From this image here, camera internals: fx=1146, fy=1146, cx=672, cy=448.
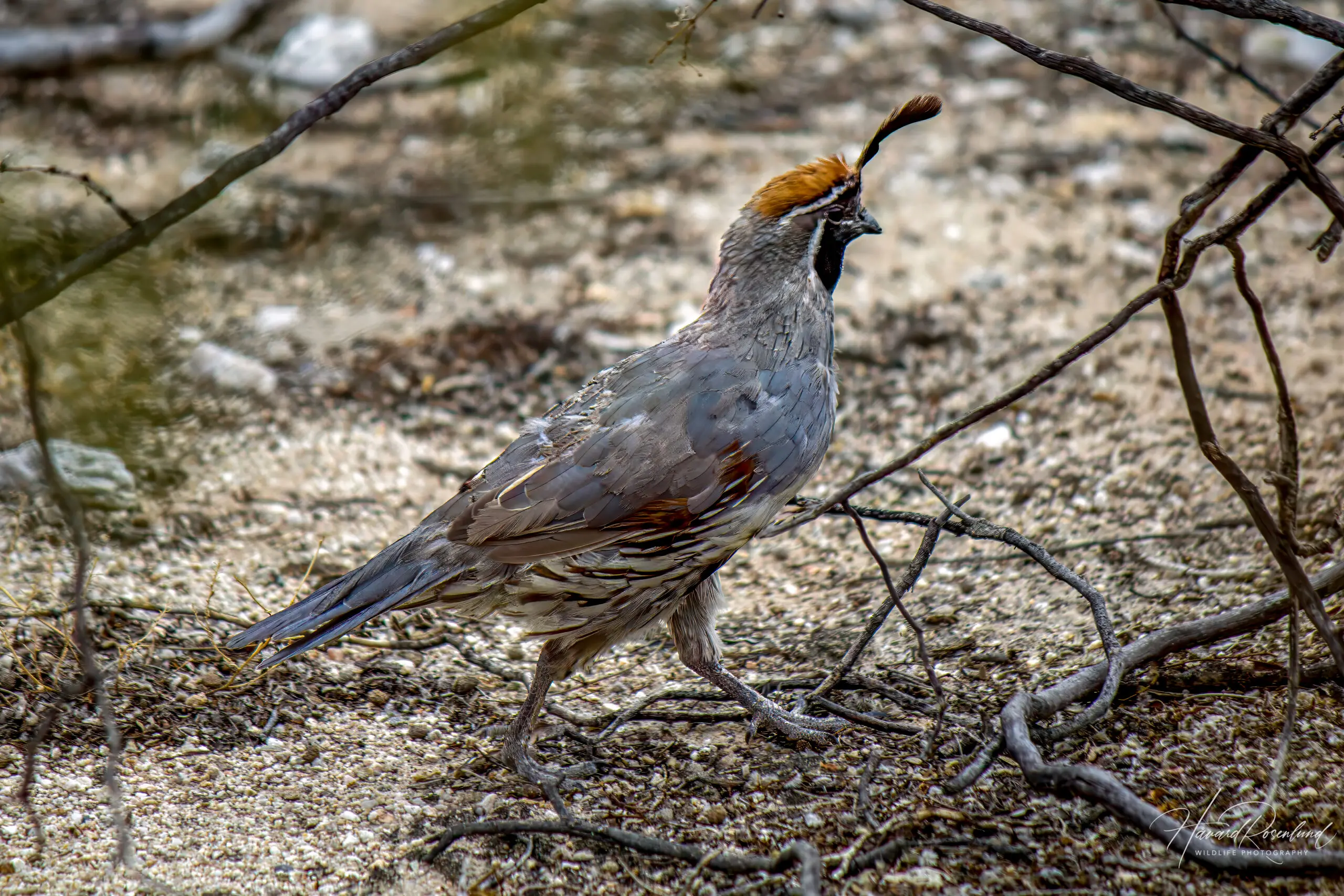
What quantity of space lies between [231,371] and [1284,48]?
6.65m

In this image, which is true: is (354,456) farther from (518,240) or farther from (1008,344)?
(1008,344)

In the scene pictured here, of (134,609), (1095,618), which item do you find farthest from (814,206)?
(134,609)

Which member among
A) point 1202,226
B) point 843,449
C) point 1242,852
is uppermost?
point 1202,226

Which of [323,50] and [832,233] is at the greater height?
[323,50]

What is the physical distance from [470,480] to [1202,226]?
4.43m

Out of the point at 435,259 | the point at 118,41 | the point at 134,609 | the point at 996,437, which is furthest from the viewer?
the point at 118,41

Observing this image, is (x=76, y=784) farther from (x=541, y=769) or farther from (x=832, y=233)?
(x=832, y=233)

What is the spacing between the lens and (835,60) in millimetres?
8039

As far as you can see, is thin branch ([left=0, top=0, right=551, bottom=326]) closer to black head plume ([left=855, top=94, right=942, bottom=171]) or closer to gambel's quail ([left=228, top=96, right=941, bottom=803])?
gambel's quail ([left=228, top=96, right=941, bottom=803])

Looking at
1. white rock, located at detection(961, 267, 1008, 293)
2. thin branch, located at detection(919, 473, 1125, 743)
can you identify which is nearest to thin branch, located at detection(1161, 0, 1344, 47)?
thin branch, located at detection(919, 473, 1125, 743)

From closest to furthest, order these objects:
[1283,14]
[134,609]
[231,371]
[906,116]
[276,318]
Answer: [1283,14], [906,116], [134,609], [231,371], [276,318]

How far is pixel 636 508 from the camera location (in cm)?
311

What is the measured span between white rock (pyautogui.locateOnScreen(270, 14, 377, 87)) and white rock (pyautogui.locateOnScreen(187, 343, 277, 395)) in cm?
267

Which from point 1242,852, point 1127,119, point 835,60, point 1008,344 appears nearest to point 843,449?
point 1008,344
